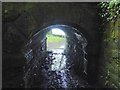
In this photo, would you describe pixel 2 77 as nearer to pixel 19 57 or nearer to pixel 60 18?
pixel 19 57

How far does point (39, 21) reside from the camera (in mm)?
7207

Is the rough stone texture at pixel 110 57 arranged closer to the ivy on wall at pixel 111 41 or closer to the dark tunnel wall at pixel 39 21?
the ivy on wall at pixel 111 41

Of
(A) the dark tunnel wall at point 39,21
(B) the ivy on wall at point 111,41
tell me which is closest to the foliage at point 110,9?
(B) the ivy on wall at point 111,41

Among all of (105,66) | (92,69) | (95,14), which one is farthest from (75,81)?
(95,14)

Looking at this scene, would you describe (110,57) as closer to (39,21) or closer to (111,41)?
(111,41)

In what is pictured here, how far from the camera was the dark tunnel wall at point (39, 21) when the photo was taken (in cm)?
701

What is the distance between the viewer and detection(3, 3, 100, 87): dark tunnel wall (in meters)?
7.01

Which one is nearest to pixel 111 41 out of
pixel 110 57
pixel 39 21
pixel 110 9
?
pixel 110 57

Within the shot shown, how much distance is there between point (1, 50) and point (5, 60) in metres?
0.32

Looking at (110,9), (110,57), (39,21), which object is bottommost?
(110,57)

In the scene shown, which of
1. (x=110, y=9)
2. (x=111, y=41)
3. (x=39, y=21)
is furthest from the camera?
(x=39, y=21)

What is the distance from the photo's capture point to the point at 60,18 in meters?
7.25

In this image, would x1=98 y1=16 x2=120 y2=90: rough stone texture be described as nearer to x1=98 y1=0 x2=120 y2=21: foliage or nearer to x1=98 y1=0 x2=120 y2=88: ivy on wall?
x1=98 y1=0 x2=120 y2=88: ivy on wall

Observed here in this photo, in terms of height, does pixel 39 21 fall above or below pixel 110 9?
below
